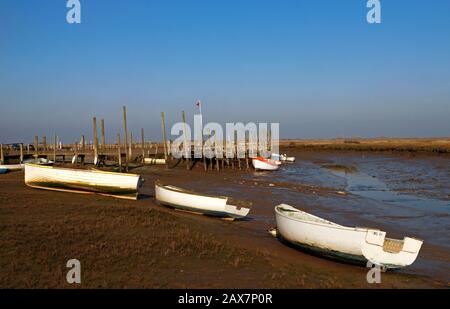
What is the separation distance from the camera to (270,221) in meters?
15.9

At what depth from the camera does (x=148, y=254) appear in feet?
30.3

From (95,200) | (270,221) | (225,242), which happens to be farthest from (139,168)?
(225,242)

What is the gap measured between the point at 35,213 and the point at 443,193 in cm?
2097

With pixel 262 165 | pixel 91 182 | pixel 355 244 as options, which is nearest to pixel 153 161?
pixel 262 165

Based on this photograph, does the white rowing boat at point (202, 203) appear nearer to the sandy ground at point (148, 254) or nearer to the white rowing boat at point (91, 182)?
the sandy ground at point (148, 254)

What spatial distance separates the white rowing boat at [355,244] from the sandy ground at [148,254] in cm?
30

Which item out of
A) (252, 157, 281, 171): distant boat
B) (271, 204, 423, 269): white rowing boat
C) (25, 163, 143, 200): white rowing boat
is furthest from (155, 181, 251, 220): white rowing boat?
(252, 157, 281, 171): distant boat

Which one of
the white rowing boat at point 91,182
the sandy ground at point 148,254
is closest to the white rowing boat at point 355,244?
the sandy ground at point 148,254

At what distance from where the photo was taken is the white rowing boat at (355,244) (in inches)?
373

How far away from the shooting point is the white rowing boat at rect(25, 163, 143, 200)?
59.0 feet

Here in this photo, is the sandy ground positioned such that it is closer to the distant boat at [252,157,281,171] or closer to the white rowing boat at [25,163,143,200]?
the white rowing boat at [25,163,143,200]

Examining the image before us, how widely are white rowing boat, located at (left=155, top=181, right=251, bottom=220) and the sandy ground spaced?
98cm

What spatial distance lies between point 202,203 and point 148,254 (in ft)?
21.4
